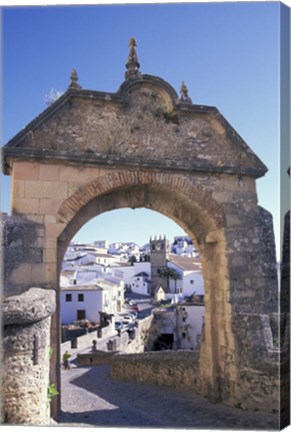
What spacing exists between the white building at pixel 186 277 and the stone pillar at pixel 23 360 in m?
36.4

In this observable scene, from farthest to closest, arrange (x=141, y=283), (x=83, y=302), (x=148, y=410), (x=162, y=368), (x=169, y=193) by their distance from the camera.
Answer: (x=141, y=283), (x=83, y=302), (x=162, y=368), (x=148, y=410), (x=169, y=193)

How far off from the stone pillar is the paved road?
40.4 inches

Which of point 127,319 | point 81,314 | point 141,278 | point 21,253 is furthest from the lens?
point 141,278

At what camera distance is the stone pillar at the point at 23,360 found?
4.18 m

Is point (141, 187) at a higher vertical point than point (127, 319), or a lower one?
higher

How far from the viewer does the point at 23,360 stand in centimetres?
422

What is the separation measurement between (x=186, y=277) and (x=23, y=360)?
128ft

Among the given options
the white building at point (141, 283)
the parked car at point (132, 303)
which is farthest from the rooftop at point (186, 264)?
the parked car at point (132, 303)

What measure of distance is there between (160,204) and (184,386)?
3.64 m

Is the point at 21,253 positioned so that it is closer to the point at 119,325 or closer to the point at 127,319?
the point at 119,325

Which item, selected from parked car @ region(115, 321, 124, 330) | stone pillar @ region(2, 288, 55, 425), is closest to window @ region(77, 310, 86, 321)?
parked car @ region(115, 321, 124, 330)

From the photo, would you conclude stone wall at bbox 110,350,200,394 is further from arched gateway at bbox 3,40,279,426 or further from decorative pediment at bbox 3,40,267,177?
decorative pediment at bbox 3,40,267,177

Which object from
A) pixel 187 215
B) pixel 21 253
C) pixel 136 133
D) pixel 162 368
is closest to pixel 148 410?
pixel 162 368

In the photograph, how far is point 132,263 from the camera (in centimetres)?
5044
